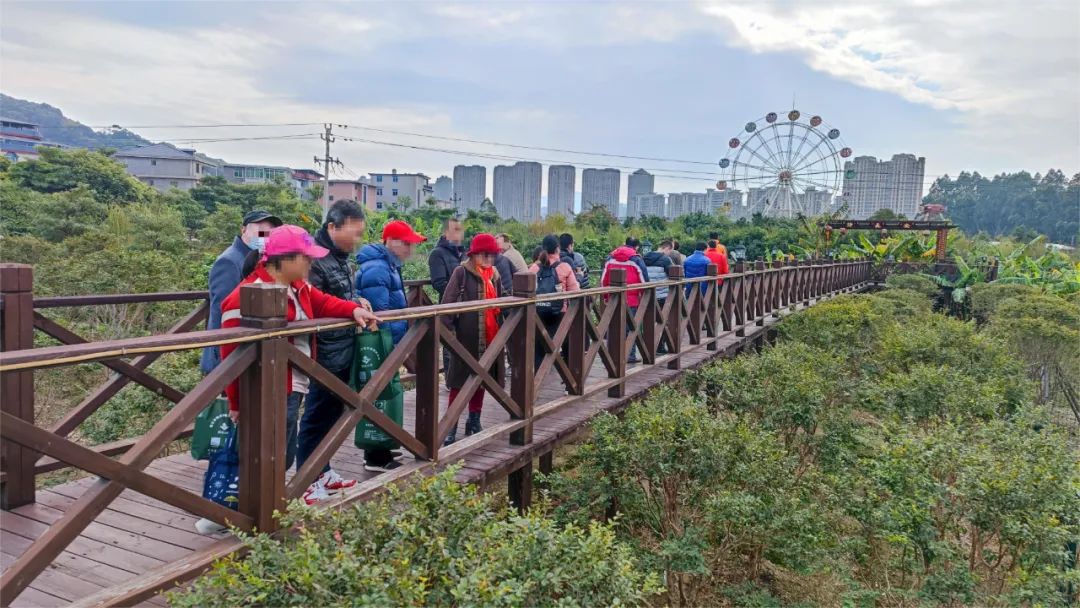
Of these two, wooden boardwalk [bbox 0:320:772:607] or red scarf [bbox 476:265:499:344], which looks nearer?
wooden boardwalk [bbox 0:320:772:607]

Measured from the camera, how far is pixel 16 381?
8.84ft

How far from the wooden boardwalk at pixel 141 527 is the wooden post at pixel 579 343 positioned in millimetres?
376

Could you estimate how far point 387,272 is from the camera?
10.9 ft

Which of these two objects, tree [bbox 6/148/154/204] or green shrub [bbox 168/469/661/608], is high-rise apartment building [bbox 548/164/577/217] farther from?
green shrub [bbox 168/469/661/608]

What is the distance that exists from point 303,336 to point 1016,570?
151 inches

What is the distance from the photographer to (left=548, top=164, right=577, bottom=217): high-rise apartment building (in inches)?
2655

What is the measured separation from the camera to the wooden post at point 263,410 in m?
2.19

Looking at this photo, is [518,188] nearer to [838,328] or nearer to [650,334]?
[838,328]

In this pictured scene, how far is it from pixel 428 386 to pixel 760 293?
25.9 ft

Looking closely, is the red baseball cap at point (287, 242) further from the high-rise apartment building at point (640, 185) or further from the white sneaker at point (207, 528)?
the high-rise apartment building at point (640, 185)

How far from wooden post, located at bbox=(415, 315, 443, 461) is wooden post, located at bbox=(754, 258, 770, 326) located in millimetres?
7316

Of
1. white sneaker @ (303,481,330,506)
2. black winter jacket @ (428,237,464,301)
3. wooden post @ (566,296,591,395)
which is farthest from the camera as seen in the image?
black winter jacket @ (428,237,464,301)

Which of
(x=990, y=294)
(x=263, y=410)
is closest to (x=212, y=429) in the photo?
(x=263, y=410)

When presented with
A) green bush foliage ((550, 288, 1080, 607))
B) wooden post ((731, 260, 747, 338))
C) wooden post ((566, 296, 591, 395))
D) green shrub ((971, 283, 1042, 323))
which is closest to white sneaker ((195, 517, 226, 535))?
green bush foliage ((550, 288, 1080, 607))
